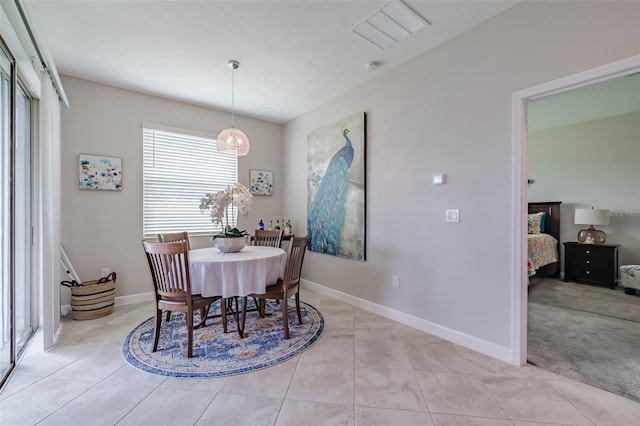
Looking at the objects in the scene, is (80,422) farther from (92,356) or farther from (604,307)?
(604,307)

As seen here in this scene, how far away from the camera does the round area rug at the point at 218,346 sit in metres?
2.12

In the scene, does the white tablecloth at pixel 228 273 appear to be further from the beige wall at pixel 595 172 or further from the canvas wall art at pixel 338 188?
the beige wall at pixel 595 172

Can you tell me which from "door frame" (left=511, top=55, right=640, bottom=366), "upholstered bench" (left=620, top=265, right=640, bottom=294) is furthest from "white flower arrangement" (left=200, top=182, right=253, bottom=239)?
"upholstered bench" (left=620, top=265, right=640, bottom=294)

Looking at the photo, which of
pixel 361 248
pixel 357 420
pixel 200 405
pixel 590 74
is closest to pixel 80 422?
pixel 200 405

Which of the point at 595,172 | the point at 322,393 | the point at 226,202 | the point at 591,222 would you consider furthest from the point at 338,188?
the point at 595,172

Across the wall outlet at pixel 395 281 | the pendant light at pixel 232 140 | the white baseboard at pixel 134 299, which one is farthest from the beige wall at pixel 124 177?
the wall outlet at pixel 395 281

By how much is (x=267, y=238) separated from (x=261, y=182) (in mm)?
1396

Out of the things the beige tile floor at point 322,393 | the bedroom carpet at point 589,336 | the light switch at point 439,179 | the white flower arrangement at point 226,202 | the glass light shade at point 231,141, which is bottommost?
the bedroom carpet at point 589,336

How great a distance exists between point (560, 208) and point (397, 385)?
210 inches

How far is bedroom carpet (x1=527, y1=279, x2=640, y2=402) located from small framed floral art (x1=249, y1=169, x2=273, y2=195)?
397 cm

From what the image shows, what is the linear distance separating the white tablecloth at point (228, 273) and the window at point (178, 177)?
65.4 inches

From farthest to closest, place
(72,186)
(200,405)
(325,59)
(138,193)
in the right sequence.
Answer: (138,193) < (72,186) < (325,59) < (200,405)

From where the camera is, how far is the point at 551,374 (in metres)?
2.06

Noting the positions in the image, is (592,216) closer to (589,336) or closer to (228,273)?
(589,336)
